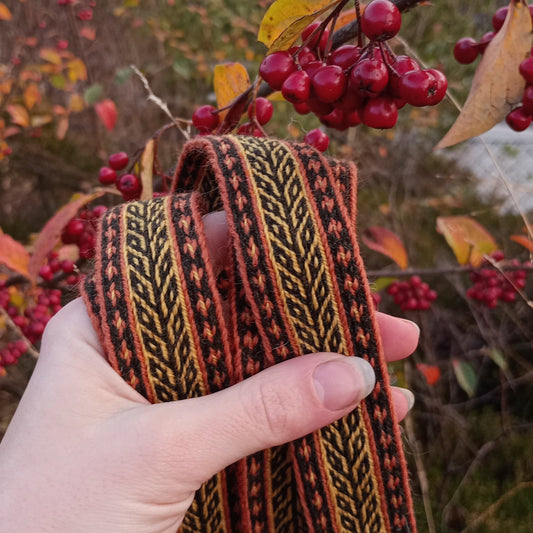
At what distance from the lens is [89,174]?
8.20 feet

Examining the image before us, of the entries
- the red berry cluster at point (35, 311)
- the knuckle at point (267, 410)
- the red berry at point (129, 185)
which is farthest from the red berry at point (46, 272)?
the knuckle at point (267, 410)

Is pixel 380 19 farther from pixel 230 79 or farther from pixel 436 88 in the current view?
pixel 230 79

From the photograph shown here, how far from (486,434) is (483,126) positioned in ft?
4.71

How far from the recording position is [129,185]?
85 cm

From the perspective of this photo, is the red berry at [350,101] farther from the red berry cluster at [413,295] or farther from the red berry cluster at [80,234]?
the red berry cluster at [413,295]

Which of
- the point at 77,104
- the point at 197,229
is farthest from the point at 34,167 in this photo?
the point at 197,229

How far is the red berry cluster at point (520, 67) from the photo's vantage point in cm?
52

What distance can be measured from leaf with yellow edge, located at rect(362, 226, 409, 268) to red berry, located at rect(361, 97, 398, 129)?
0.71m

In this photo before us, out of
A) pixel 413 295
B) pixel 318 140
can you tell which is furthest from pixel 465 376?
pixel 318 140

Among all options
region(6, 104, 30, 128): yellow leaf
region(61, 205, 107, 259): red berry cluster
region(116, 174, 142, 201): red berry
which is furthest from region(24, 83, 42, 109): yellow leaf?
region(116, 174, 142, 201): red berry

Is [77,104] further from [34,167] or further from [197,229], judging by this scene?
[197,229]

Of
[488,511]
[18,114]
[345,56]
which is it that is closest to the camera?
[345,56]

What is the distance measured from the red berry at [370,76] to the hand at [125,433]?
0.98 ft

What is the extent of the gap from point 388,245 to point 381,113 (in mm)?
759
